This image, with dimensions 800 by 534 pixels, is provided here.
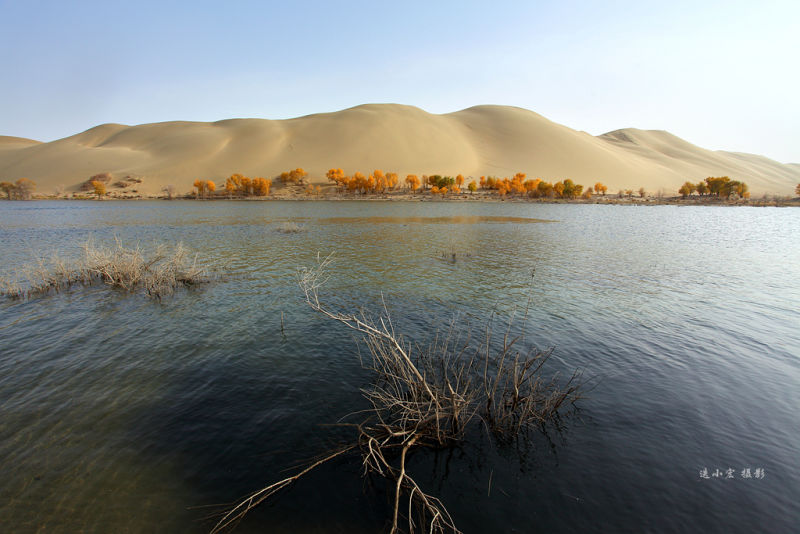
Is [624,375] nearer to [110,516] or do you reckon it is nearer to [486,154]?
[110,516]

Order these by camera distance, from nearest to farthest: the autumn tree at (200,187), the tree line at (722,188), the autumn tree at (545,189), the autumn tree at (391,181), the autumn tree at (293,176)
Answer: the tree line at (722,188)
the autumn tree at (545,189)
the autumn tree at (200,187)
the autumn tree at (391,181)
the autumn tree at (293,176)

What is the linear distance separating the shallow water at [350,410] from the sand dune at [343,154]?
133 m

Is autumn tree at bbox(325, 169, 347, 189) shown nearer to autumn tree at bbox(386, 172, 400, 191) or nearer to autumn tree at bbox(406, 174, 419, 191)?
autumn tree at bbox(386, 172, 400, 191)

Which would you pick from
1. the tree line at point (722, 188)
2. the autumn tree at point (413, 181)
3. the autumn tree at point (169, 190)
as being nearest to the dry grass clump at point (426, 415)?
the autumn tree at point (413, 181)

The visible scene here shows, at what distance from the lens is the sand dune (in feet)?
475

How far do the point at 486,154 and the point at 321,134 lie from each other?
8507 centimetres

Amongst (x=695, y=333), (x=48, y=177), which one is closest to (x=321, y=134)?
(x=48, y=177)

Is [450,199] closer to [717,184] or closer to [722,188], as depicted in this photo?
[717,184]

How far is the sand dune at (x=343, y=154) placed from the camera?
145 meters

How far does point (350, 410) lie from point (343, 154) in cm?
16086

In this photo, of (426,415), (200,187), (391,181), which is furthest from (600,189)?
(426,415)

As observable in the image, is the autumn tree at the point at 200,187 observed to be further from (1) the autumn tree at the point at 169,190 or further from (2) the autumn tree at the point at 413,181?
(2) the autumn tree at the point at 413,181

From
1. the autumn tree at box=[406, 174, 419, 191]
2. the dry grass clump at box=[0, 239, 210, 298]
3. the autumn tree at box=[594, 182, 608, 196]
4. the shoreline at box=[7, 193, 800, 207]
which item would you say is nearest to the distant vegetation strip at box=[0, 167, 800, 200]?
the autumn tree at box=[406, 174, 419, 191]

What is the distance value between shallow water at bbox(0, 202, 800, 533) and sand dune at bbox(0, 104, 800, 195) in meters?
133
